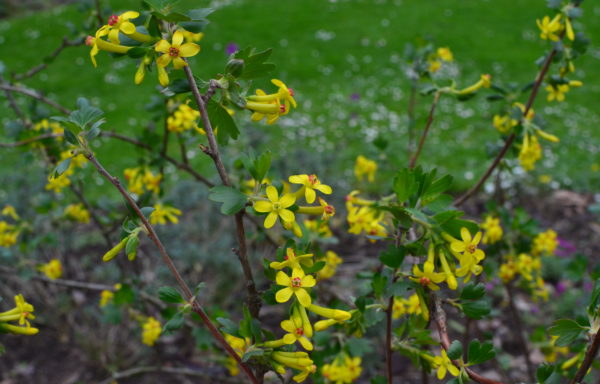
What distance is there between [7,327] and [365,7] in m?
10.9

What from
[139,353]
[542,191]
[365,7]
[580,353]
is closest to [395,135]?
[542,191]

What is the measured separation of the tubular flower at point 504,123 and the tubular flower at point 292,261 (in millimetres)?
1040

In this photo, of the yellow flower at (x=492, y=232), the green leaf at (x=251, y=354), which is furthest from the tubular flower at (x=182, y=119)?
the yellow flower at (x=492, y=232)

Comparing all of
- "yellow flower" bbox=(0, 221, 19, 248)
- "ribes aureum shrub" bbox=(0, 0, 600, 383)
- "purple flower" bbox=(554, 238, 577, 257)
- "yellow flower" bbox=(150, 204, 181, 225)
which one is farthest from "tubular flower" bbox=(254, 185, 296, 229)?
"purple flower" bbox=(554, 238, 577, 257)

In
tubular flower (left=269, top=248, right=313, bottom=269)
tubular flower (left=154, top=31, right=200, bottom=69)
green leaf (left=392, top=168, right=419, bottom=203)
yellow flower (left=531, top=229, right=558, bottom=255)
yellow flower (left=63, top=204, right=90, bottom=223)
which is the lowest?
yellow flower (left=63, top=204, right=90, bottom=223)

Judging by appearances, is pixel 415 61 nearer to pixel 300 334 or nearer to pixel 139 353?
pixel 300 334

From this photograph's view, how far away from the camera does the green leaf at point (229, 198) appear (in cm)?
96

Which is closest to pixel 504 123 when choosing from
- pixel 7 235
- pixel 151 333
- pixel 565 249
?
pixel 151 333

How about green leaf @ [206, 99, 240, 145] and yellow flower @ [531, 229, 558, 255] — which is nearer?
green leaf @ [206, 99, 240, 145]

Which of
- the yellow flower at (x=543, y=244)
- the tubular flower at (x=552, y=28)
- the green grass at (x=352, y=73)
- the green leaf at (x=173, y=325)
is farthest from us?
the green grass at (x=352, y=73)

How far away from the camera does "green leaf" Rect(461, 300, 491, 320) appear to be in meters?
1.13

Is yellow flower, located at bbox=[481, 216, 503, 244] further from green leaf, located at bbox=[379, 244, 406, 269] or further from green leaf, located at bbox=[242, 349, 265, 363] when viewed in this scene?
green leaf, located at bbox=[242, 349, 265, 363]

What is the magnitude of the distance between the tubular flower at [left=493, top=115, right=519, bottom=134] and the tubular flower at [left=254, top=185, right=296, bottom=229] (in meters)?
1.04

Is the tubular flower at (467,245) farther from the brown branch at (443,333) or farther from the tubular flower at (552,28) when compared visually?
the tubular flower at (552,28)
